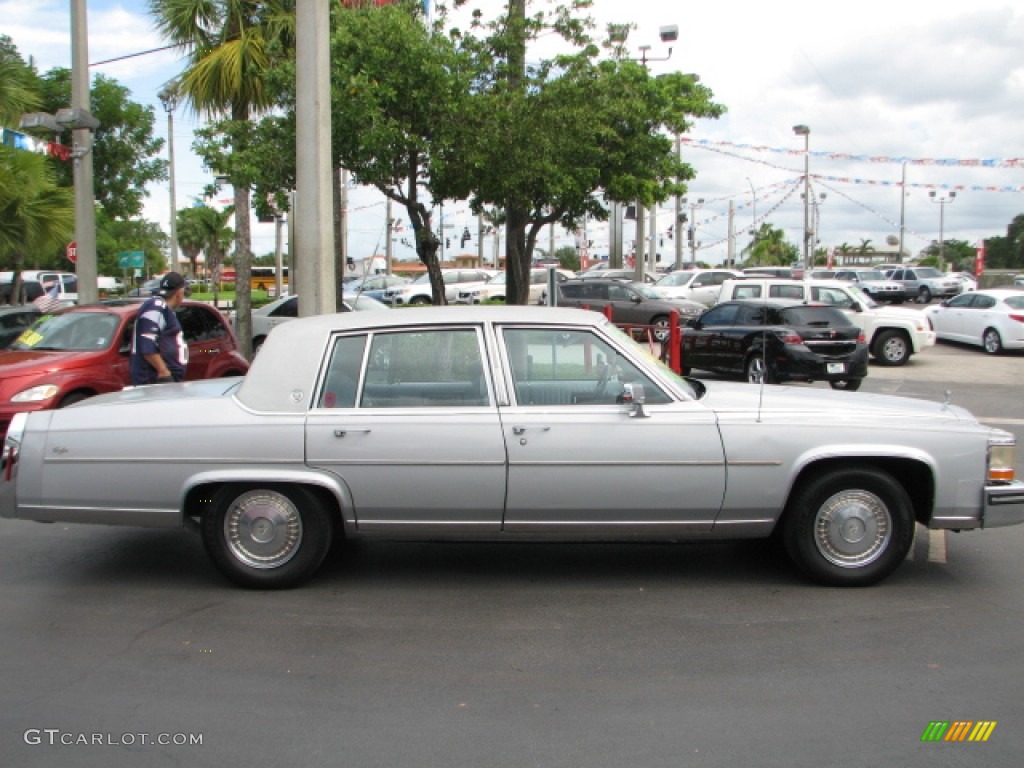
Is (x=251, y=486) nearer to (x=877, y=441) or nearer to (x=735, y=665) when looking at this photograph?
(x=735, y=665)

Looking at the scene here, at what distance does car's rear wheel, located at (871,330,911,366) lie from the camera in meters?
19.4

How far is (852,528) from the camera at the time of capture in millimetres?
5465

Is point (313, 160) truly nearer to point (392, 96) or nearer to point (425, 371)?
point (392, 96)

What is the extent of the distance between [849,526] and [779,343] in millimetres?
9507

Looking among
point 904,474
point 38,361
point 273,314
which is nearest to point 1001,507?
point 904,474

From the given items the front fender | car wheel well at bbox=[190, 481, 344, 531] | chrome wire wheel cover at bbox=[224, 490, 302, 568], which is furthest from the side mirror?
chrome wire wheel cover at bbox=[224, 490, 302, 568]

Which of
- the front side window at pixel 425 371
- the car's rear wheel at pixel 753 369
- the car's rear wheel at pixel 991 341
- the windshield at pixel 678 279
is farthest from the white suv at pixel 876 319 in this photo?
the front side window at pixel 425 371

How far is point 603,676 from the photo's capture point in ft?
14.5

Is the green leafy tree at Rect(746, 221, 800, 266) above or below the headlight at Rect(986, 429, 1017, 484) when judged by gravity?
above

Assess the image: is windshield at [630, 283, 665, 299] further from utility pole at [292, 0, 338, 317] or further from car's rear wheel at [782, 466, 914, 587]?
car's rear wheel at [782, 466, 914, 587]

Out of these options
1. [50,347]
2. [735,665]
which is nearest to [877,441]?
[735,665]

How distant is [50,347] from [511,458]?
6739mm

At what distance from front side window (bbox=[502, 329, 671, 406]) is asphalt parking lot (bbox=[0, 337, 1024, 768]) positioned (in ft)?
3.66

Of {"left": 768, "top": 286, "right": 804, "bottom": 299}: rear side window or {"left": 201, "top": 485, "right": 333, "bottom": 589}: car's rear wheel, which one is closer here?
{"left": 201, "top": 485, "right": 333, "bottom": 589}: car's rear wheel
